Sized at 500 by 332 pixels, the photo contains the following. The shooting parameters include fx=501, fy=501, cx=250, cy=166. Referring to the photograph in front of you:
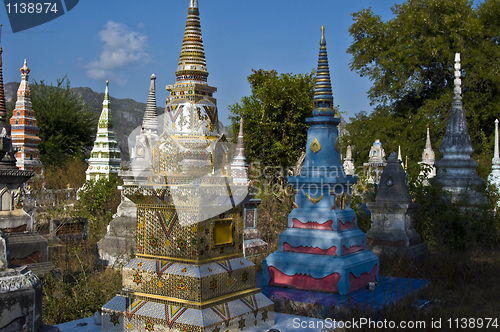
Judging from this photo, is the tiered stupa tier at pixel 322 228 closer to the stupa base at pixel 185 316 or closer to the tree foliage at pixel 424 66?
the stupa base at pixel 185 316

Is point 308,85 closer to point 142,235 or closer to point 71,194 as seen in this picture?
point 71,194

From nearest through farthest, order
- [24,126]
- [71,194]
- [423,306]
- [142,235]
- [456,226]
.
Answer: [142,235]
[423,306]
[456,226]
[24,126]
[71,194]

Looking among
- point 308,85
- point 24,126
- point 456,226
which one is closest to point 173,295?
point 456,226

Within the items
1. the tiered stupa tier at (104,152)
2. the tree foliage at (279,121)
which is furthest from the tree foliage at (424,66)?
the tiered stupa tier at (104,152)

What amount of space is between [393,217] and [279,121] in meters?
12.7

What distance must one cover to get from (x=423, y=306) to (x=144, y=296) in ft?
11.9

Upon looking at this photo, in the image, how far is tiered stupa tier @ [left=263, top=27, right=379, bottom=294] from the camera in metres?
7.72

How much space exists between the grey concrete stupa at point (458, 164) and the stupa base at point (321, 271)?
5904mm

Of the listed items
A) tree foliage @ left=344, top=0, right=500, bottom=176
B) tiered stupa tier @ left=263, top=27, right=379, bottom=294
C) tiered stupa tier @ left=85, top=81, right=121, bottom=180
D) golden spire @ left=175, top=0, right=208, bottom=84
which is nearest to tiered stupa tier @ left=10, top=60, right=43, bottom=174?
tiered stupa tier @ left=85, top=81, right=121, bottom=180

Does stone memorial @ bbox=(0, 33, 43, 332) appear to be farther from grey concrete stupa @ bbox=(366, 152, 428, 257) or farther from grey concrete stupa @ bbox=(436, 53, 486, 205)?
grey concrete stupa @ bbox=(436, 53, 486, 205)

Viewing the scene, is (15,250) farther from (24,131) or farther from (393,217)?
(24,131)

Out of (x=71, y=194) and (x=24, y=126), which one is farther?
(x=71, y=194)

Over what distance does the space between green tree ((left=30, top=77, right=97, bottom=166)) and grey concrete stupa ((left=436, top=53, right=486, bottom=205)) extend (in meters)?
19.1

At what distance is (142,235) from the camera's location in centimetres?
529
